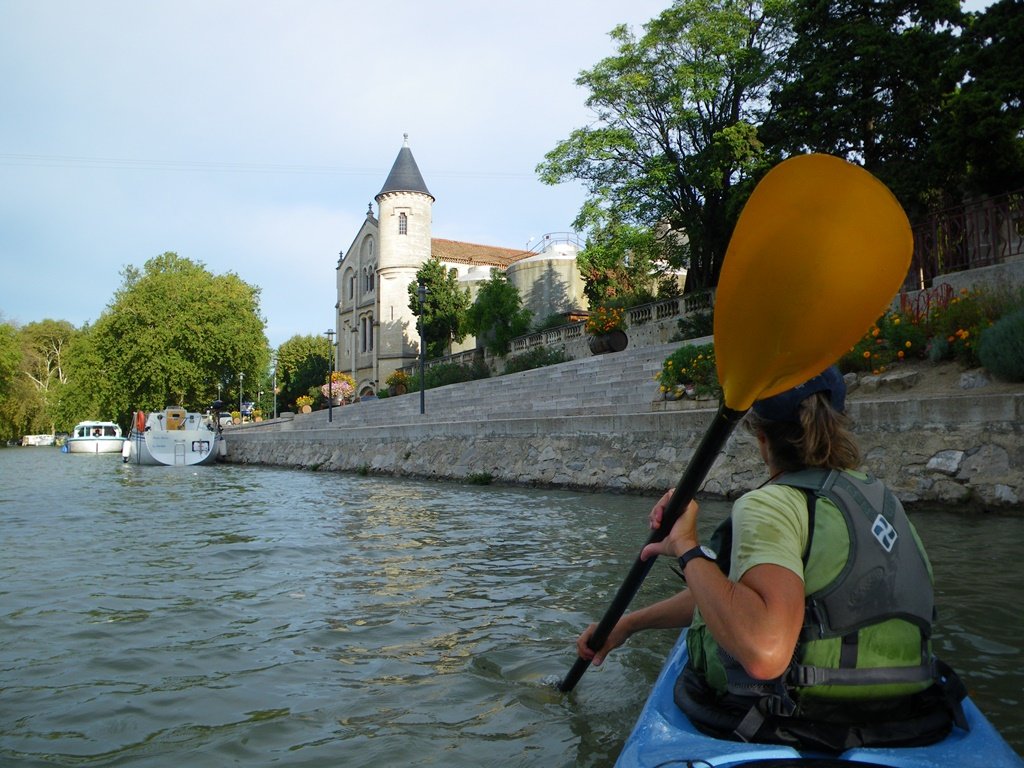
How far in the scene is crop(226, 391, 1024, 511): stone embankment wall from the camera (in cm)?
706

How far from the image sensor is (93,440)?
144 ft

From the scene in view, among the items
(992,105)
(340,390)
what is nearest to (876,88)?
(992,105)

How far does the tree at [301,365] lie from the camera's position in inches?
2218

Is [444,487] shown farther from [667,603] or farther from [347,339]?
[347,339]

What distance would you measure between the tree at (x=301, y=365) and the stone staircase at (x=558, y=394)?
2805cm

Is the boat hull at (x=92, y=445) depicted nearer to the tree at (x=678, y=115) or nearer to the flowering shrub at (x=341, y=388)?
the flowering shrub at (x=341, y=388)

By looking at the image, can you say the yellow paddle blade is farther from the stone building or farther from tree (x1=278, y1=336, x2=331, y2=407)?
tree (x1=278, y1=336, x2=331, y2=407)

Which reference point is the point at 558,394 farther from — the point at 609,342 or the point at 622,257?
the point at 622,257

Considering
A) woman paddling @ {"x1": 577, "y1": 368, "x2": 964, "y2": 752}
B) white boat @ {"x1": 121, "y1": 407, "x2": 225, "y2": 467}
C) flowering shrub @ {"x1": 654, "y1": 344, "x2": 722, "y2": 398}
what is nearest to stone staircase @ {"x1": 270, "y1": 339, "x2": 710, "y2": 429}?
flowering shrub @ {"x1": 654, "y1": 344, "x2": 722, "y2": 398}

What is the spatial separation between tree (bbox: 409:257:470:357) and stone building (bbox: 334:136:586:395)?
3.38m

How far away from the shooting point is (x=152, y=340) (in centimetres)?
4228

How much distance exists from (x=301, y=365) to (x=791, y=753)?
61167 mm

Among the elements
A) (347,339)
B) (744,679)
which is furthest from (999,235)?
(347,339)

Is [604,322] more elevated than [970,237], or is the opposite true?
[604,322]
